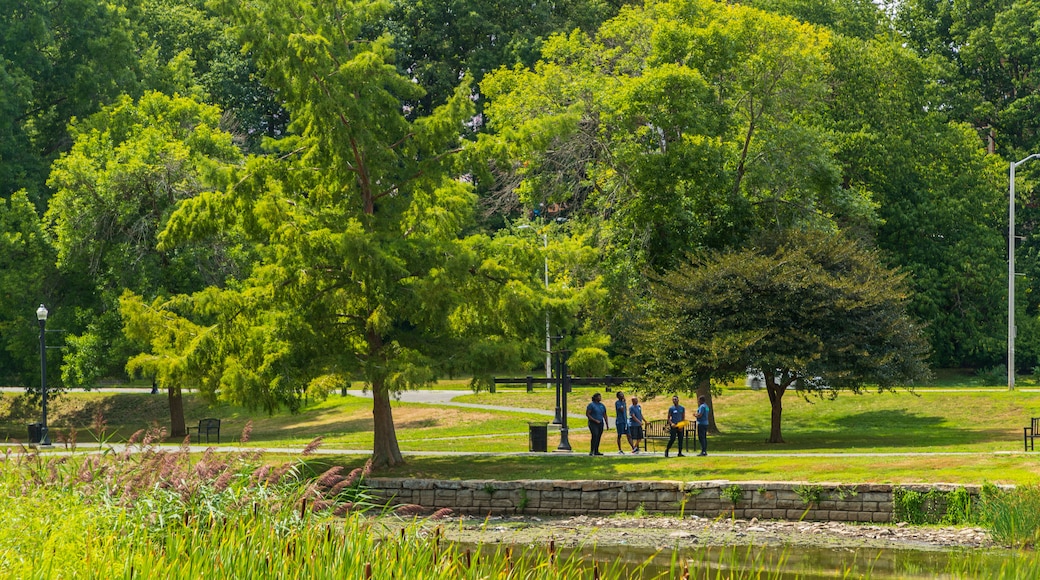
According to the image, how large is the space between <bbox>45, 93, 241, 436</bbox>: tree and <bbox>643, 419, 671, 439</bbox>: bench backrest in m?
14.4

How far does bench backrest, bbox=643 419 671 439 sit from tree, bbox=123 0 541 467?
5.79 meters

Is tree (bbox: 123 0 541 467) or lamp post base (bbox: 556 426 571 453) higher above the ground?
tree (bbox: 123 0 541 467)

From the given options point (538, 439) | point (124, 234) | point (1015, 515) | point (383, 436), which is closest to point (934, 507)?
point (1015, 515)

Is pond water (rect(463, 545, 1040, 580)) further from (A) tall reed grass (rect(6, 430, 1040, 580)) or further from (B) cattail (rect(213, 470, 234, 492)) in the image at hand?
(A) tall reed grass (rect(6, 430, 1040, 580))

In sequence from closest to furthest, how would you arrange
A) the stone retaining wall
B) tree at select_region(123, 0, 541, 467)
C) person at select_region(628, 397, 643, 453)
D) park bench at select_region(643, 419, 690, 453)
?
the stone retaining wall, tree at select_region(123, 0, 541, 467), person at select_region(628, 397, 643, 453), park bench at select_region(643, 419, 690, 453)

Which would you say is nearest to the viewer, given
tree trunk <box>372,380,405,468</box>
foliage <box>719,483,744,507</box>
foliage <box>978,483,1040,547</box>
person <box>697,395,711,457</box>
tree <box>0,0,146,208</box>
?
foliage <box>978,483,1040,547</box>

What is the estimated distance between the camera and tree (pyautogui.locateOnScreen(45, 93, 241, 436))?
38.6 m

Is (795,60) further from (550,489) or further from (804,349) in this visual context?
(550,489)

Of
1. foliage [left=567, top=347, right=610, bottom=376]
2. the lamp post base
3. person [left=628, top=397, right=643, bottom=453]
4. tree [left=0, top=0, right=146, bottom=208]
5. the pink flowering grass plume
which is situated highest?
tree [left=0, top=0, right=146, bottom=208]

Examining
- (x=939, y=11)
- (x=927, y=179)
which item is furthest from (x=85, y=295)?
(x=939, y=11)

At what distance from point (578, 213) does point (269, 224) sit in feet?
51.7

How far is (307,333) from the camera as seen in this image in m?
25.9

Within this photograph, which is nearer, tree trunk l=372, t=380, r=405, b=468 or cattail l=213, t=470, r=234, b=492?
cattail l=213, t=470, r=234, b=492

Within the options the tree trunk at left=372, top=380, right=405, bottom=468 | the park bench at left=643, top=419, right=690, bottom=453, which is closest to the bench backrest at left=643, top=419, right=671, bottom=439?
the park bench at left=643, top=419, right=690, bottom=453
